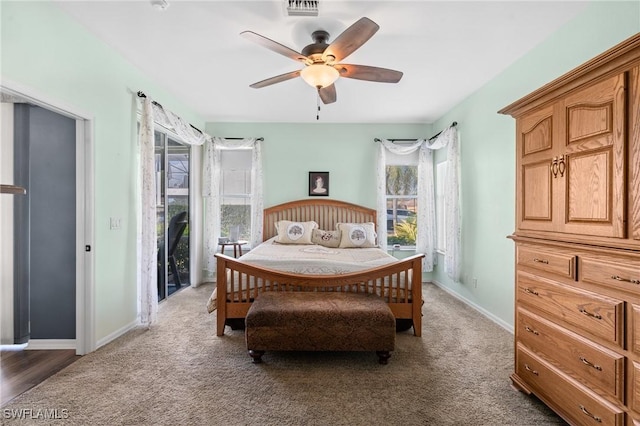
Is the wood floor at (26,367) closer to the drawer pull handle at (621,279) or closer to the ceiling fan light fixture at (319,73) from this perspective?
the ceiling fan light fixture at (319,73)

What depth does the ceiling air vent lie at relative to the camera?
7.13ft

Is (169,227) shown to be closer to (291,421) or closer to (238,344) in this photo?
(238,344)

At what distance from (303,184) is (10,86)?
382 centimetres

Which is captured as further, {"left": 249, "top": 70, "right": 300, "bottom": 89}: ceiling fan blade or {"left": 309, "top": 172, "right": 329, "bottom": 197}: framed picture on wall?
{"left": 309, "top": 172, "right": 329, "bottom": 197}: framed picture on wall

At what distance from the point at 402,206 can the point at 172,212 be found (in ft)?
12.5

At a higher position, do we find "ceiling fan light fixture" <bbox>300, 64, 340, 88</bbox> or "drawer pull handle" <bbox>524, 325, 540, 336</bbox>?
"ceiling fan light fixture" <bbox>300, 64, 340, 88</bbox>

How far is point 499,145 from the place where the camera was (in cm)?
342

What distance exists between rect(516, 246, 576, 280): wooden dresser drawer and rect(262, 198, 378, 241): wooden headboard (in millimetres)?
3247

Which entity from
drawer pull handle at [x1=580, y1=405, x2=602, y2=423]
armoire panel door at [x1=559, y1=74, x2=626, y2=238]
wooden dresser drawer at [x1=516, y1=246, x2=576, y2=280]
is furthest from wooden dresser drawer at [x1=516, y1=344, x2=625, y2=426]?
armoire panel door at [x1=559, y1=74, x2=626, y2=238]

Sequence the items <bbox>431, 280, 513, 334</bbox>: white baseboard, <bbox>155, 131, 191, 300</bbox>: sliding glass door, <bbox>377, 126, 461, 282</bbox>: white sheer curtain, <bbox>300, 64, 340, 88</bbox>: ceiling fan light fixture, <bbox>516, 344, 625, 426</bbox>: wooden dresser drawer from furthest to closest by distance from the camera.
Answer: <bbox>377, 126, 461, 282</bbox>: white sheer curtain, <bbox>155, 131, 191, 300</bbox>: sliding glass door, <bbox>431, 280, 513, 334</bbox>: white baseboard, <bbox>300, 64, 340, 88</bbox>: ceiling fan light fixture, <bbox>516, 344, 625, 426</bbox>: wooden dresser drawer

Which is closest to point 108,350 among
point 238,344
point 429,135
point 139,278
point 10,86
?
point 139,278

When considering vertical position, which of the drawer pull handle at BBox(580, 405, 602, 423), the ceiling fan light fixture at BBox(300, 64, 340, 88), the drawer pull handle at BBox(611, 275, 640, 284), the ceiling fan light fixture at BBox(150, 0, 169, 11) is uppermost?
the ceiling fan light fixture at BBox(150, 0, 169, 11)

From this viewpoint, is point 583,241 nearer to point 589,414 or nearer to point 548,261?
point 548,261

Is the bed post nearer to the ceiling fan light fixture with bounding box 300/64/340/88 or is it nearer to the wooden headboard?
the ceiling fan light fixture with bounding box 300/64/340/88
